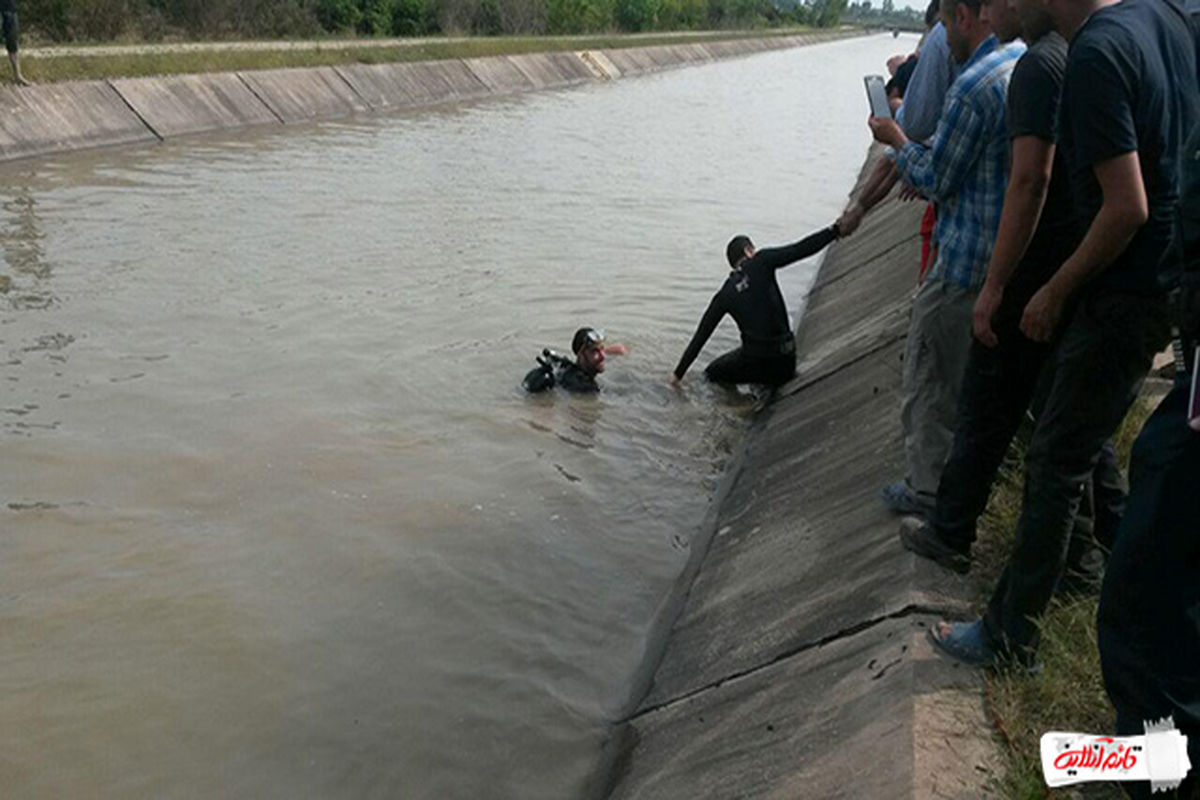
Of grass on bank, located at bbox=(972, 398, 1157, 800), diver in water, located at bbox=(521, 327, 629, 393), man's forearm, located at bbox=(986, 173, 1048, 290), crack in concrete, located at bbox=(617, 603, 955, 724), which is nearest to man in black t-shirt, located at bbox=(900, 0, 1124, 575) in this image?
man's forearm, located at bbox=(986, 173, 1048, 290)

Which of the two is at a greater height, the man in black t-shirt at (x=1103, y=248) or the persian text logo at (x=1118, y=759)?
the man in black t-shirt at (x=1103, y=248)

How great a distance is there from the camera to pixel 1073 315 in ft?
11.4

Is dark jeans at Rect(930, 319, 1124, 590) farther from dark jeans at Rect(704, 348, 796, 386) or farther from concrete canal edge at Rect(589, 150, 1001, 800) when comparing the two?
dark jeans at Rect(704, 348, 796, 386)

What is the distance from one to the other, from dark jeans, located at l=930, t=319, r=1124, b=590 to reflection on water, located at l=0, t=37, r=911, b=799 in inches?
71.3

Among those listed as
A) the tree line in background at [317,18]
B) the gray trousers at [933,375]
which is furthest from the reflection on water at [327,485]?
the tree line in background at [317,18]

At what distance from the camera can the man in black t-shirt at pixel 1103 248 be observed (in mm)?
3133

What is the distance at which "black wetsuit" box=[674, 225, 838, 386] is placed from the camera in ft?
28.5

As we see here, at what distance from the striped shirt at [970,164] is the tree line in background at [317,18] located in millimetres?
28364

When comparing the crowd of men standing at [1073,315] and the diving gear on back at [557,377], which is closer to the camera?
the crowd of men standing at [1073,315]

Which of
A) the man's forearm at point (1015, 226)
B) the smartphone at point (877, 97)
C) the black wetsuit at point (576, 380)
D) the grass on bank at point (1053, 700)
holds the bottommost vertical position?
the black wetsuit at point (576, 380)

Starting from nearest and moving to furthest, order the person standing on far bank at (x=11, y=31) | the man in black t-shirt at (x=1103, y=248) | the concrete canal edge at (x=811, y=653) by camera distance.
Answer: the man in black t-shirt at (x=1103, y=248) → the concrete canal edge at (x=811, y=653) → the person standing on far bank at (x=11, y=31)

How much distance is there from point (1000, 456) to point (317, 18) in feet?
127

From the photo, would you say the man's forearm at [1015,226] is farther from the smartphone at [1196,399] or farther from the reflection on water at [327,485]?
the reflection on water at [327,485]

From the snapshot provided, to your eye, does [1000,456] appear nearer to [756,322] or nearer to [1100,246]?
[1100,246]
